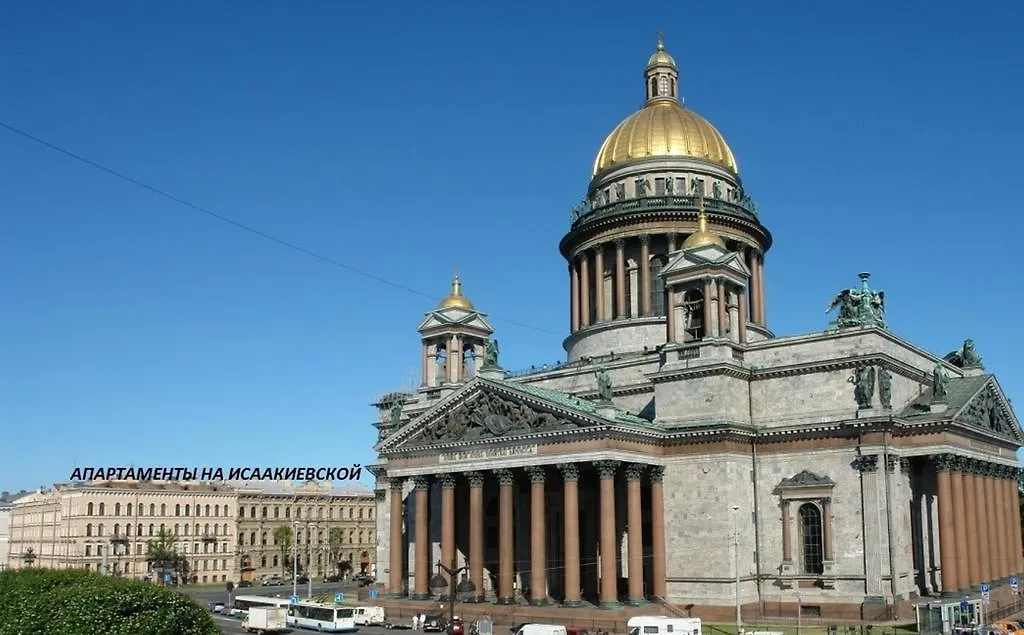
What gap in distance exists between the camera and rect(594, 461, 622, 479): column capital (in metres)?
64.1

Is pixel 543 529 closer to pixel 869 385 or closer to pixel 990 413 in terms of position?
pixel 869 385

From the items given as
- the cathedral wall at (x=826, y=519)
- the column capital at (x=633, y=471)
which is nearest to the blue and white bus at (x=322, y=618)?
the column capital at (x=633, y=471)

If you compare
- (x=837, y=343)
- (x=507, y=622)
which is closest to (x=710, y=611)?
(x=507, y=622)

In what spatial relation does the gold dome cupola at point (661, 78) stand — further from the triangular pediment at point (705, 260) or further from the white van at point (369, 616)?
the white van at point (369, 616)

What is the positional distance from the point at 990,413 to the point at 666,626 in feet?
98.9

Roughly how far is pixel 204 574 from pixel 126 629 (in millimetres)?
100728

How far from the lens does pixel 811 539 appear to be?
65875mm

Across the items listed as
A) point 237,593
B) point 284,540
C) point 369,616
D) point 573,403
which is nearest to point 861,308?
point 573,403

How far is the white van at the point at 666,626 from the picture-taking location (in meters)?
54.8

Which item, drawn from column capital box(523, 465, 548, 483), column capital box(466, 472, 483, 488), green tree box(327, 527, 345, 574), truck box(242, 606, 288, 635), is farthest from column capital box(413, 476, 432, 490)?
green tree box(327, 527, 345, 574)

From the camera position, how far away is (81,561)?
13412cm

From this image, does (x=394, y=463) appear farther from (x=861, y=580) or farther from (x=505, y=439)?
(x=861, y=580)

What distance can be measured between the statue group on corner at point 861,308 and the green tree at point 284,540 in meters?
95.4

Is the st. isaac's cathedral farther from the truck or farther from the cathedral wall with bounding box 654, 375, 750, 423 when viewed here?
the truck
